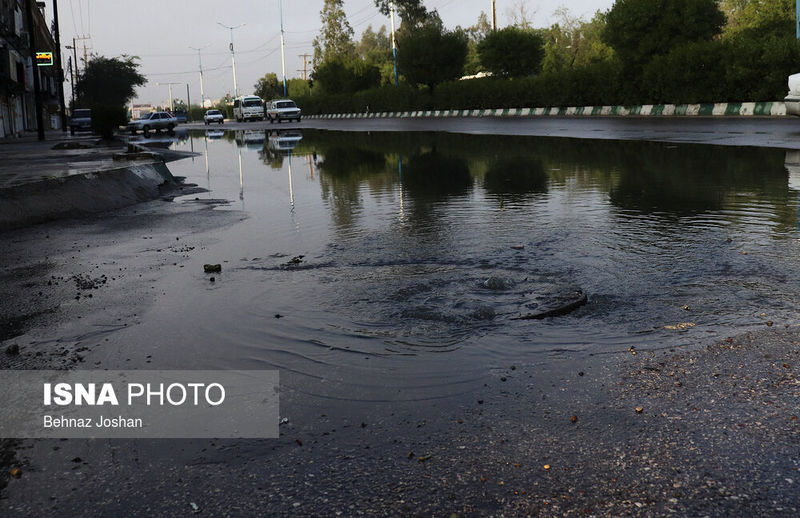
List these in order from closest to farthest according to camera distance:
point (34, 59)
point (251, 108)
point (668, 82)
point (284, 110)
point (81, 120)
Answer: point (34, 59)
point (668, 82)
point (81, 120)
point (284, 110)
point (251, 108)

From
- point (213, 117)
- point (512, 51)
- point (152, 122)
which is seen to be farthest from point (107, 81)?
point (512, 51)

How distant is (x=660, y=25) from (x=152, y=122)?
31600 mm

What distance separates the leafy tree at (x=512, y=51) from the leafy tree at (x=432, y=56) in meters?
10.2

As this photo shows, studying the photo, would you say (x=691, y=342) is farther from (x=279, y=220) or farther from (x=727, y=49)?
(x=727, y=49)

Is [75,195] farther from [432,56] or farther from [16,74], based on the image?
[432,56]

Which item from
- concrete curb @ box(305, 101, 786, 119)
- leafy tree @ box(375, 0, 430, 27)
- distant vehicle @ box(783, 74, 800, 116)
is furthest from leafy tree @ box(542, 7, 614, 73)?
distant vehicle @ box(783, 74, 800, 116)

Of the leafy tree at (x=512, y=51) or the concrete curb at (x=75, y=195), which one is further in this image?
the leafy tree at (x=512, y=51)

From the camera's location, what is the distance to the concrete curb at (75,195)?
9.52 metres

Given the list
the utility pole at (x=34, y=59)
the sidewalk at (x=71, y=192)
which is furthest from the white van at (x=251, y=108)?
the sidewalk at (x=71, y=192)

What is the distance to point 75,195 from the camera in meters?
10.8

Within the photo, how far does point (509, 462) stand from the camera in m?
2.90

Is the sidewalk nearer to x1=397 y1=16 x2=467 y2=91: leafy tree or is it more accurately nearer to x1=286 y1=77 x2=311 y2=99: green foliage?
x1=397 y1=16 x2=467 y2=91: leafy tree

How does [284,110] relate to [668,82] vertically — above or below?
above

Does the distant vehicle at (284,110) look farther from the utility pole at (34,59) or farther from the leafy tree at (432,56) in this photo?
the utility pole at (34,59)
